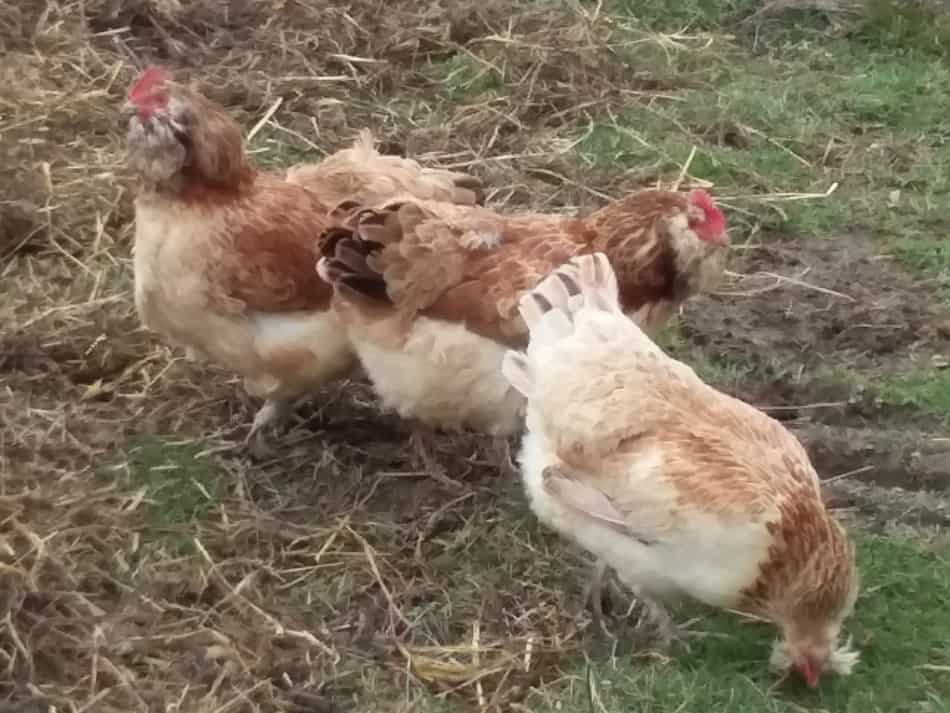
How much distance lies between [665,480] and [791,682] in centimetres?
64

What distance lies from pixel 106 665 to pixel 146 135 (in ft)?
4.64

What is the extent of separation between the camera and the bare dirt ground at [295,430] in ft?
12.2

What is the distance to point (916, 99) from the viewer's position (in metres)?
6.61

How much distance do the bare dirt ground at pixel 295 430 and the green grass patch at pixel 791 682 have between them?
0.17m

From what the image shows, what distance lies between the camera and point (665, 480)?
11.4ft

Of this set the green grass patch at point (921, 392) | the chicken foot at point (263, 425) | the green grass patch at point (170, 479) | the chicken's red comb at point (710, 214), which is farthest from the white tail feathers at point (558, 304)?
the green grass patch at point (921, 392)

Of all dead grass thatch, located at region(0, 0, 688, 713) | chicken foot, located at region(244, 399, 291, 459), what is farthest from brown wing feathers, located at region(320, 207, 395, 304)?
dead grass thatch, located at region(0, 0, 688, 713)

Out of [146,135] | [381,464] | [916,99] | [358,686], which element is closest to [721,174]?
[916,99]

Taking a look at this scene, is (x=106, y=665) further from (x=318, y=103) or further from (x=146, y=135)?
(x=318, y=103)

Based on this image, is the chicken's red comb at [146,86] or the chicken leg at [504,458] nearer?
the chicken's red comb at [146,86]

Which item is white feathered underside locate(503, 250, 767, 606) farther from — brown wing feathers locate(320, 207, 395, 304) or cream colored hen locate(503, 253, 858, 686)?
brown wing feathers locate(320, 207, 395, 304)

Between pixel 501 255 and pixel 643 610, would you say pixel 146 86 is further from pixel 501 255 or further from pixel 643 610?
pixel 643 610

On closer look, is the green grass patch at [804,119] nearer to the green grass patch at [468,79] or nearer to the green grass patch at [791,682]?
the green grass patch at [468,79]

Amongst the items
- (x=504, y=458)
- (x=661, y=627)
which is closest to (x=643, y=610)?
(x=661, y=627)
